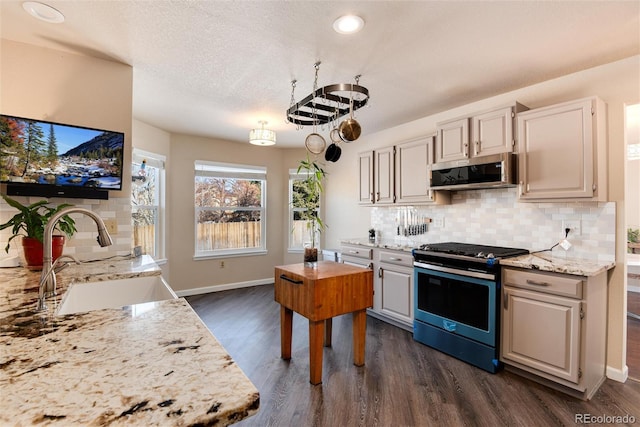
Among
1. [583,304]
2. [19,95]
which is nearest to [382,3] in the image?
[583,304]

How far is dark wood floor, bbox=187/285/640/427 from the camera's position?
1.93m

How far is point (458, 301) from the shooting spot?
2.68 m

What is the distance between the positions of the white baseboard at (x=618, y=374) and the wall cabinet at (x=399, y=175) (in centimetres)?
190

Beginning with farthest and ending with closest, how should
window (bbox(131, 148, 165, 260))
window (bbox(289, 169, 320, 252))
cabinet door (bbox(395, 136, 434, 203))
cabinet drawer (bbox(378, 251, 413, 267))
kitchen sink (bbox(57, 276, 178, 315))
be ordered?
window (bbox(289, 169, 320, 252)), window (bbox(131, 148, 165, 260)), cabinet door (bbox(395, 136, 434, 203)), cabinet drawer (bbox(378, 251, 413, 267)), kitchen sink (bbox(57, 276, 178, 315))

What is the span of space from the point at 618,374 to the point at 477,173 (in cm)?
183

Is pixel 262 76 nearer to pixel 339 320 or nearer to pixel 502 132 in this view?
pixel 502 132

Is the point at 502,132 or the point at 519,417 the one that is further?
the point at 502,132

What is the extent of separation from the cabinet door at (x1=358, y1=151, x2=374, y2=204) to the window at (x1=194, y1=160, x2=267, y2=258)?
1.89 m

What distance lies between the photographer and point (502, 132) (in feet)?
8.75

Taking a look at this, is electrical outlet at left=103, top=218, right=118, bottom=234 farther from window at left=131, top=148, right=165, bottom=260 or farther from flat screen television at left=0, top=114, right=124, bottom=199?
window at left=131, top=148, right=165, bottom=260

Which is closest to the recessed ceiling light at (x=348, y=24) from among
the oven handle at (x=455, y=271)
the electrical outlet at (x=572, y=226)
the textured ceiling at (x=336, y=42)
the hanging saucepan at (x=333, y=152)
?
the textured ceiling at (x=336, y=42)

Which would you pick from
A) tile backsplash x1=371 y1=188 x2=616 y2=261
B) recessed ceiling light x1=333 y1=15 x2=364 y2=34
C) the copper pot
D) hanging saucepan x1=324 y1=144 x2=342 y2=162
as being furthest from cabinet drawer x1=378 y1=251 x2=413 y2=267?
recessed ceiling light x1=333 y1=15 x2=364 y2=34

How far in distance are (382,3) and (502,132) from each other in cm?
164

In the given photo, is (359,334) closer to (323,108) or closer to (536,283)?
(536,283)
